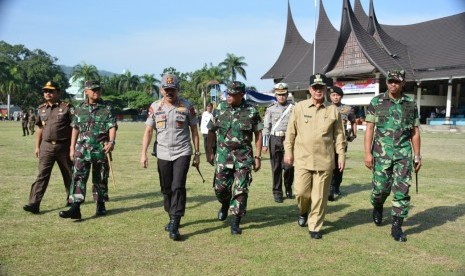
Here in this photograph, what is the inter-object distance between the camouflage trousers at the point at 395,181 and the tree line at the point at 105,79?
5985 cm

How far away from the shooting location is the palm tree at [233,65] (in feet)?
242

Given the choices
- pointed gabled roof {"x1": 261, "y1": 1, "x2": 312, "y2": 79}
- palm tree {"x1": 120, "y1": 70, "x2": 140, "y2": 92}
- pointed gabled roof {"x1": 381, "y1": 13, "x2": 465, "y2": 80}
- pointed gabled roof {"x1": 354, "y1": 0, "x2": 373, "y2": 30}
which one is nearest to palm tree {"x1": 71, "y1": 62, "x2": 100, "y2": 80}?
palm tree {"x1": 120, "y1": 70, "x2": 140, "y2": 92}

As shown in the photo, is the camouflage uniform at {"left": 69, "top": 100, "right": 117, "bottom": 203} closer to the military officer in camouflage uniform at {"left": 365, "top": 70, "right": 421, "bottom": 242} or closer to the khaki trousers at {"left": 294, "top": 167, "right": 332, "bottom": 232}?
the khaki trousers at {"left": 294, "top": 167, "right": 332, "bottom": 232}

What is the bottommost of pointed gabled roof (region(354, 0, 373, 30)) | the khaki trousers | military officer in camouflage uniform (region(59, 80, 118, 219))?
the khaki trousers

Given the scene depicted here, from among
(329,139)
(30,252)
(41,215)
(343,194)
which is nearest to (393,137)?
(329,139)

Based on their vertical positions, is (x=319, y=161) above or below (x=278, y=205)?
above

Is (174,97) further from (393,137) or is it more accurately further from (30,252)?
(393,137)

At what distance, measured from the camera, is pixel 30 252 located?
15.0 feet

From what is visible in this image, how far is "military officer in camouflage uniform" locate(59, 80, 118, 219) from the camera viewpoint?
6051mm

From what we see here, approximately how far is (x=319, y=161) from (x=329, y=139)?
322 mm

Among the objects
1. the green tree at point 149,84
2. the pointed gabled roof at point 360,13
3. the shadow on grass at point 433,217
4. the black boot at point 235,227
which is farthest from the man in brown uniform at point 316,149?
the green tree at point 149,84

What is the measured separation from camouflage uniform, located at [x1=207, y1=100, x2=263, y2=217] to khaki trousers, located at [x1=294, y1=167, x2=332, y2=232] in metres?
0.67

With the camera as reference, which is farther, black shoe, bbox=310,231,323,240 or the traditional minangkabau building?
the traditional minangkabau building

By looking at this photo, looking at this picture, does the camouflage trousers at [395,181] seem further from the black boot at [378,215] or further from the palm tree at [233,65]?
the palm tree at [233,65]
